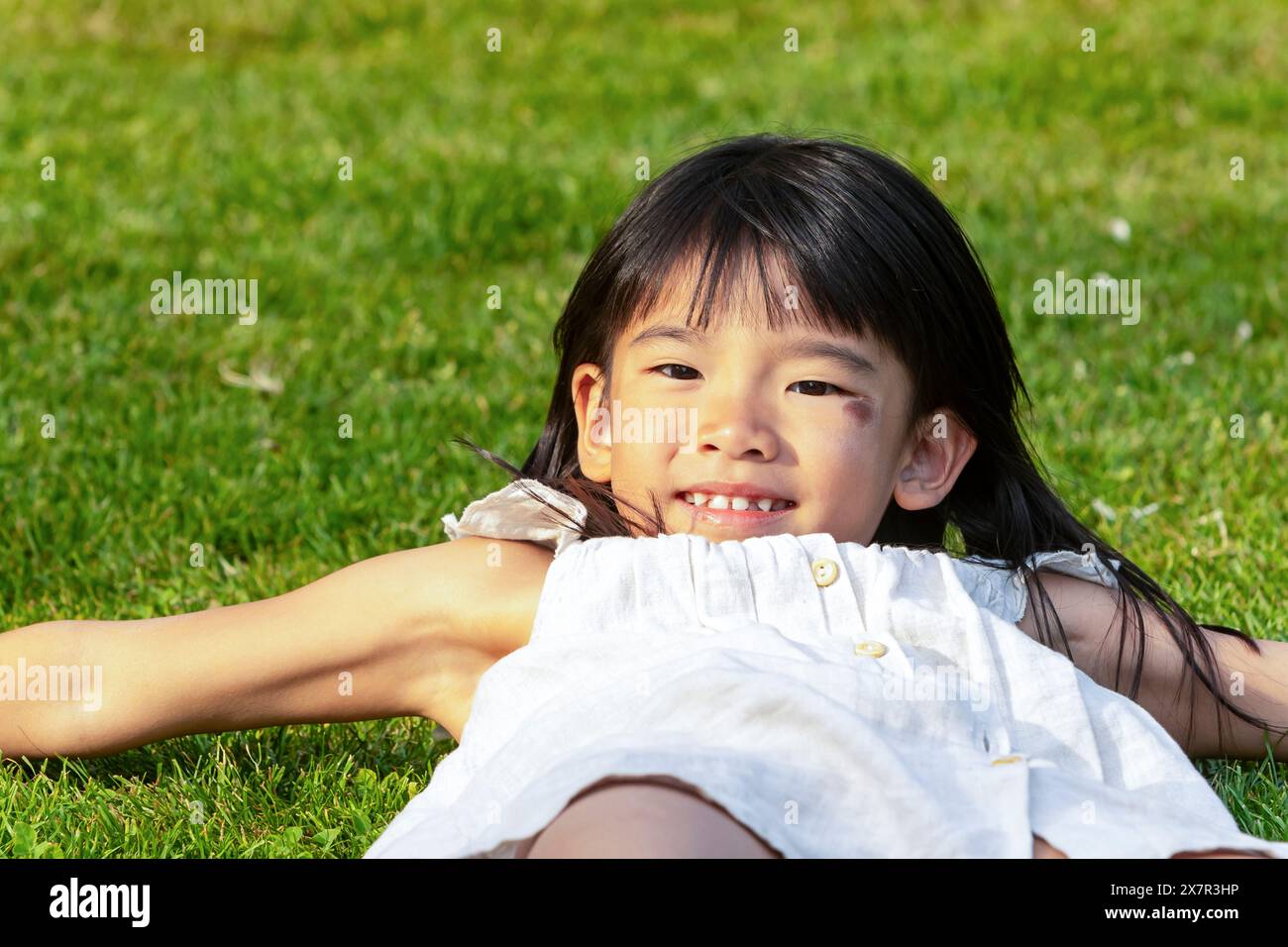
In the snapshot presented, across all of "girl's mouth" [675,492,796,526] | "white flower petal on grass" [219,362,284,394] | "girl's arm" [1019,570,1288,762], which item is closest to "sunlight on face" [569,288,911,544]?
"girl's mouth" [675,492,796,526]

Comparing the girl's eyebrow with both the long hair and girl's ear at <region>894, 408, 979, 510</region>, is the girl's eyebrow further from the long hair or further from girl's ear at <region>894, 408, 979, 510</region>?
girl's ear at <region>894, 408, 979, 510</region>

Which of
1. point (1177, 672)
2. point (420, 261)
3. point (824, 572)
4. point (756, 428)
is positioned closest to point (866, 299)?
point (756, 428)

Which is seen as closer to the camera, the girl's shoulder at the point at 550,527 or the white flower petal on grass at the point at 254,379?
the girl's shoulder at the point at 550,527

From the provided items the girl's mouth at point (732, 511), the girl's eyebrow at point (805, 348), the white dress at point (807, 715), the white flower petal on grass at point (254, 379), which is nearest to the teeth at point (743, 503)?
the girl's mouth at point (732, 511)

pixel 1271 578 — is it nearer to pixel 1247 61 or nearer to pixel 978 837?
pixel 978 837

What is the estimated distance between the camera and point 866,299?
2.64 m

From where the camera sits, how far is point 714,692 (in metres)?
2.13

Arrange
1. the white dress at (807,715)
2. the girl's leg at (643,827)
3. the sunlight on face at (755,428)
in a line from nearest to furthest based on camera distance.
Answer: the girl's leg at (643,827), the white dress at (807,715), the sunlight on face at (755,428)

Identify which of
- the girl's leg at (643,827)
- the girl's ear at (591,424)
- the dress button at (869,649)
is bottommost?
the girl's leg at (643,827)

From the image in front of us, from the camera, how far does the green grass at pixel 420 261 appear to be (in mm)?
3459

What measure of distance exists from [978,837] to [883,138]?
4.64 m

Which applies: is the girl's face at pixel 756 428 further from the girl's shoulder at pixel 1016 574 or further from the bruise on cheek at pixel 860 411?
the girl's shoulder at pixel 1016 574

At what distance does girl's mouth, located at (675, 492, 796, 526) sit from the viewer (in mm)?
2543

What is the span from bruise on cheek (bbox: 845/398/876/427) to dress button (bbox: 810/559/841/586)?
26 centimetres
